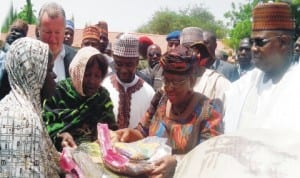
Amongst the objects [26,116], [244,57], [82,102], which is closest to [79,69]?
[82,102]

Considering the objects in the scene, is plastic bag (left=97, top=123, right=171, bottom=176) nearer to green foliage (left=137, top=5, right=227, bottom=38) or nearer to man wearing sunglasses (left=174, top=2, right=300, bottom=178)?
man wearing sunglasses (left=174, top=2, right=300, bottom=178)

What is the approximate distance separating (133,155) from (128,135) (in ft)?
1.62

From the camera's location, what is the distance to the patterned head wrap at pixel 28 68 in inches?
111

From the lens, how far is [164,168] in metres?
2.53

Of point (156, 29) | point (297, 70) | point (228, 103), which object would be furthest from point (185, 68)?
point (156, 29)

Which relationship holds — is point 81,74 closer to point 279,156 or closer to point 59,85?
point 59,85

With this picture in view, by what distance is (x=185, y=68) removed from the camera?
314 centimetres

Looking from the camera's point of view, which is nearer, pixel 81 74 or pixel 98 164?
pixel 98 164

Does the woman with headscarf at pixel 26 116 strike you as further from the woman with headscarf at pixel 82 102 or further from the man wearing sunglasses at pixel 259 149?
the man wearing sunglasses at pixel 259 149

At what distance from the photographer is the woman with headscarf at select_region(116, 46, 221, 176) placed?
3031 millimetres

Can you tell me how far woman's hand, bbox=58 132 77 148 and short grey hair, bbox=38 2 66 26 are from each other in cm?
170

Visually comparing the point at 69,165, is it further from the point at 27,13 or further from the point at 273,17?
the point at 27,13

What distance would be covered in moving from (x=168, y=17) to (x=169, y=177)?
72.7 metres

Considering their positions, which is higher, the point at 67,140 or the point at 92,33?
the point at 92,33
